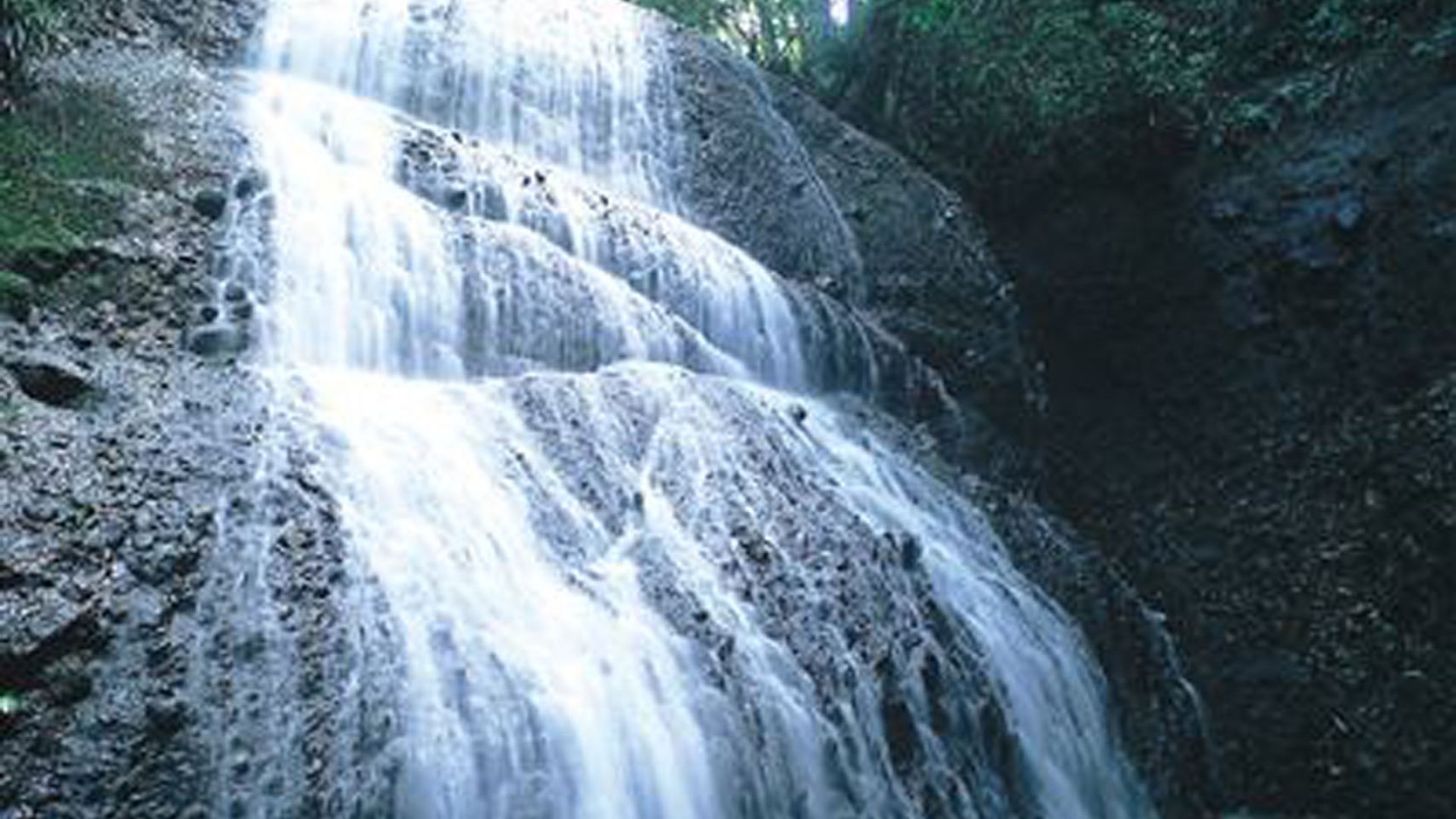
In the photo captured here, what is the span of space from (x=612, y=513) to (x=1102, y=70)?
7187 mm

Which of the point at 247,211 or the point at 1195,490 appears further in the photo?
the point at 1195,490

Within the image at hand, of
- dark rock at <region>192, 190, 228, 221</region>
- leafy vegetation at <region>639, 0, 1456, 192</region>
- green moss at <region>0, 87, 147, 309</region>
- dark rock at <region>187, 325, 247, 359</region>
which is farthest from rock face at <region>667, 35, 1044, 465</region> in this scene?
dark rock at <region>187, 325, 247, 359</region>

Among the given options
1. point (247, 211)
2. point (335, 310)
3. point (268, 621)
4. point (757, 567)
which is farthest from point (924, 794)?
point (247, 211)

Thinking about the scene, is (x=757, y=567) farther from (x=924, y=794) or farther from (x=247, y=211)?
(x=247, y=211)

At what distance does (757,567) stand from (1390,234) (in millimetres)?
6178

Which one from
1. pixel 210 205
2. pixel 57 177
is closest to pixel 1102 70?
pixel 210 205

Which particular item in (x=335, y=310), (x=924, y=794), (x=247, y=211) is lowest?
(x=924, y=794)

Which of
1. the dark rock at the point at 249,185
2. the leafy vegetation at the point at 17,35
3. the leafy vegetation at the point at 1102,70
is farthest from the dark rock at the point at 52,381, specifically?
the leafy vegetation at the point at 1102,70

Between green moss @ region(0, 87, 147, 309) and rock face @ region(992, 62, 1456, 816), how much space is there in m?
6.90

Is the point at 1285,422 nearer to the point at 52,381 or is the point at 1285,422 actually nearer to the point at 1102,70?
the point at 1102,70

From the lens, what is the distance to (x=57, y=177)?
19.4 feet

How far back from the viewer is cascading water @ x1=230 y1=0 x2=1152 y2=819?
4.39 meters

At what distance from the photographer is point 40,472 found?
4297 millimetres

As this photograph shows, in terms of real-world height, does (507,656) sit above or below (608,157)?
below
